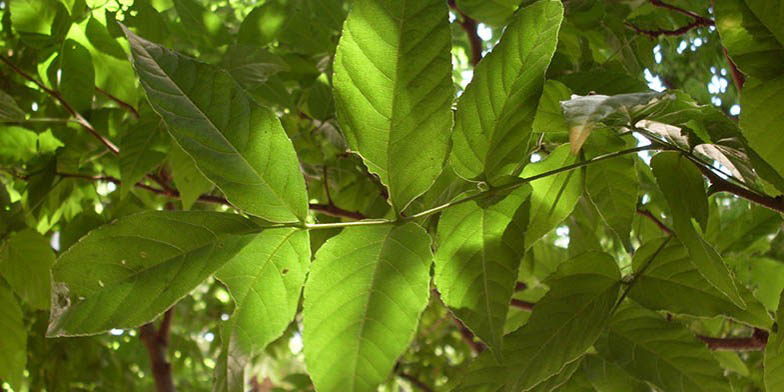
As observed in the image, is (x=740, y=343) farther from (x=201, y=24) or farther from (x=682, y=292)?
(x=201, y=24)

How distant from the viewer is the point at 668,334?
68 centimetres

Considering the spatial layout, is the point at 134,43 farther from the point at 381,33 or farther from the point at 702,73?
the point at 702,73

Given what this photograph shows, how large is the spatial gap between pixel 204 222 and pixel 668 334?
434 mm

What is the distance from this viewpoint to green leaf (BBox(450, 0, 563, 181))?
504 mm

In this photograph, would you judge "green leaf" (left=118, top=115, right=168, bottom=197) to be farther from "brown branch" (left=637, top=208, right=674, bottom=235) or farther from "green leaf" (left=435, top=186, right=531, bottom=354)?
"brown branch" (left=637, top=208, right=674, bottom=235)

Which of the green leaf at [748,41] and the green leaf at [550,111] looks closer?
the green leaf at [748,41]

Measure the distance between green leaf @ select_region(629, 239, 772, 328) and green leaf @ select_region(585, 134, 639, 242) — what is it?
4cm

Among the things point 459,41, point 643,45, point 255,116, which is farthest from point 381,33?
point 459,41

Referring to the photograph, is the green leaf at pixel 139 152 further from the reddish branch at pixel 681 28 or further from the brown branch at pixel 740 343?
the brown branch at pixel 740 343

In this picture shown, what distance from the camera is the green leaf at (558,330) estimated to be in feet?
1.92

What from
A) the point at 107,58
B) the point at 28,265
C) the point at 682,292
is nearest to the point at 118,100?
the point at 107,58

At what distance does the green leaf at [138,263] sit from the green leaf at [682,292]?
389 mm

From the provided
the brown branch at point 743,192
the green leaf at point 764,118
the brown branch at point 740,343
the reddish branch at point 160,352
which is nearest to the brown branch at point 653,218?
the brown branch at point 740,343

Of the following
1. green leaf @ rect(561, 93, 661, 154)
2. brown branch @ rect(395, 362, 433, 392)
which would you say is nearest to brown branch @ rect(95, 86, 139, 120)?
green leaf @ rect(561, 93, 661, 154)
